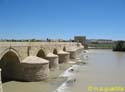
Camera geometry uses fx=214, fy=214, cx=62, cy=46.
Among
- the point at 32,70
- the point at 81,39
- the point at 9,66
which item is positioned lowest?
the point at 32,70

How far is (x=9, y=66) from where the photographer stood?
15.8 m

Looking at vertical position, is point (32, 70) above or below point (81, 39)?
below

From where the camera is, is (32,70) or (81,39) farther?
(81,39)

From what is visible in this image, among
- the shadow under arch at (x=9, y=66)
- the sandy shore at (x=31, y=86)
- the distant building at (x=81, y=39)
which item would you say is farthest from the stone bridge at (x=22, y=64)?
the distant building at (x=81, y=39)

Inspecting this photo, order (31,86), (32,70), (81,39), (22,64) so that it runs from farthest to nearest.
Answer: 1. (81,39)
2. (22,64)
3. (32,70)
4. (31,86)

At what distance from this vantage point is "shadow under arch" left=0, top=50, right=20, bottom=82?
15.5m

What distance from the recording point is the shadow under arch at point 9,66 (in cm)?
1545

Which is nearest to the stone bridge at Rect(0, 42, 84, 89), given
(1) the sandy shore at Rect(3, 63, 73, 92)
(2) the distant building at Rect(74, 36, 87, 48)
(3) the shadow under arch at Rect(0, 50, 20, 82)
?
(3) the shadow under arch at Rect(0, 50, 20, 82)

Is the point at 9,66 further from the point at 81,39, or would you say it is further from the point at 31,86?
the point at 81,39

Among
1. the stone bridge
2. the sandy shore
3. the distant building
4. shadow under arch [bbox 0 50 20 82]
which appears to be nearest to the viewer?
the sandy shore

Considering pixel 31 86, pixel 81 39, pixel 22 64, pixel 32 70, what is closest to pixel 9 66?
pixel 22 64

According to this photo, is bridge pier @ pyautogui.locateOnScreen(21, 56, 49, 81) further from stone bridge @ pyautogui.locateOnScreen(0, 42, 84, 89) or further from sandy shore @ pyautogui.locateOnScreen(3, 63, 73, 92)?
sandy shore @ pyautogui.locateOnScreen(3, 63, 73, 92)

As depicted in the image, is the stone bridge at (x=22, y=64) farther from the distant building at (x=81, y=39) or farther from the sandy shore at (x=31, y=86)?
the distant building at (x=81, y=39)

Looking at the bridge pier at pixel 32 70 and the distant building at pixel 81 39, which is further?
the distant building at pixel 81 39
